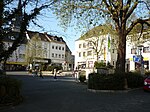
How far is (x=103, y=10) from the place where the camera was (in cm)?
2303

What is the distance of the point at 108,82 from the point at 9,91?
9524 millimetres

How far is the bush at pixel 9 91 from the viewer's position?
13.3 metres

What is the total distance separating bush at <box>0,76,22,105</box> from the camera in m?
13.3

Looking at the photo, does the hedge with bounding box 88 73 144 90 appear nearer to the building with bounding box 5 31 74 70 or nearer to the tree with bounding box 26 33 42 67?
the building with bounding box 5 31 74 70

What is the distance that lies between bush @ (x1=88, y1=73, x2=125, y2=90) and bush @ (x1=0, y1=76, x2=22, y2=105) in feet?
27.8

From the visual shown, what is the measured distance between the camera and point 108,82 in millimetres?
21328

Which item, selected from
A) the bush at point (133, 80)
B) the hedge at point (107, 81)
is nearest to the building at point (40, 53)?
the bush at point (133, 80)

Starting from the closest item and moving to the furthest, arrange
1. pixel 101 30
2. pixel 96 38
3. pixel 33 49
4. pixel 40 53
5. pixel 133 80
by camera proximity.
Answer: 1. pixel 133 80
2. pixel 101 30
3. pixel 96 38
4. pixel 33 49
5. pixel 40 53

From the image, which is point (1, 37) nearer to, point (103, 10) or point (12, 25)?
point (12, 25)

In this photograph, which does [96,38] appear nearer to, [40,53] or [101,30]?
[40,53]

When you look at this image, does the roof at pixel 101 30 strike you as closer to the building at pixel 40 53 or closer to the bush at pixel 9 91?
the bush at pixel 9 91

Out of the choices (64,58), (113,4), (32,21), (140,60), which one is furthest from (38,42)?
(32,21)

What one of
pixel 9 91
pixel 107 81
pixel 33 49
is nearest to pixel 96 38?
pixel 33 49

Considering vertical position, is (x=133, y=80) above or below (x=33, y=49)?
below
